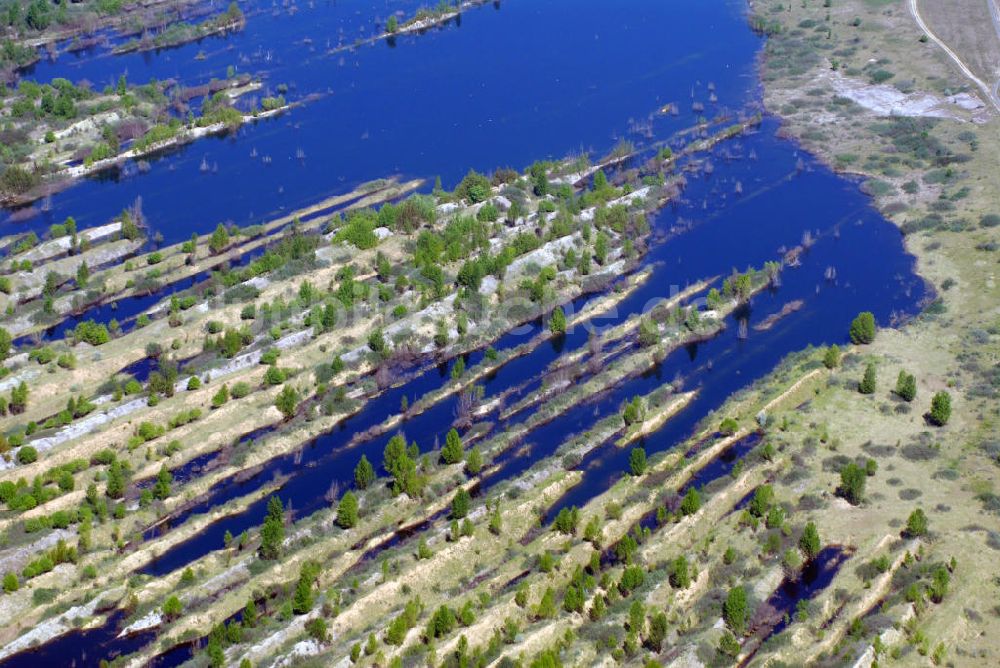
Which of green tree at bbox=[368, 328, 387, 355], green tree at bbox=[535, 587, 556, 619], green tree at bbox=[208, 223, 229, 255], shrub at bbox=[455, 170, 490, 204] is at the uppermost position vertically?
green tree at bbox=[208, 223, 229, 255]

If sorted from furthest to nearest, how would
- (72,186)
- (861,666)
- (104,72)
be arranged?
(104,72)
(72,186)
(861,666)

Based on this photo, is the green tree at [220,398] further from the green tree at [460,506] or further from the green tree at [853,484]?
the green tree at [853,484]

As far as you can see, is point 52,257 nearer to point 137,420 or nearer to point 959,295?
point 137,420

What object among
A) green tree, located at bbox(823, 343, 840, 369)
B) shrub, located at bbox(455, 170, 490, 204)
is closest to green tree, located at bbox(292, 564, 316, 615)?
green tree, located at bbox(823, 343, 840, 369)

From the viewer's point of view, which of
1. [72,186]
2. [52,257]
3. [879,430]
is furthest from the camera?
[72,186]

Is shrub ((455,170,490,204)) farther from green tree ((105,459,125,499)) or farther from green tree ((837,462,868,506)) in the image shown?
green tree ((837,462,868,506))

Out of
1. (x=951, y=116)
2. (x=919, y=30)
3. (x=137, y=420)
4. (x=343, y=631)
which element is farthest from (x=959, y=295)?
(x=919, y=30)

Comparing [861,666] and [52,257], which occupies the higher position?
[52,257]

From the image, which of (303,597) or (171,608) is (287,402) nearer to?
(171,608)
